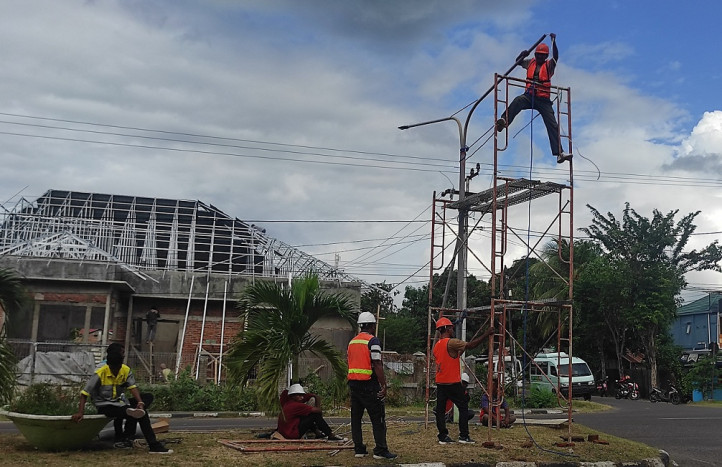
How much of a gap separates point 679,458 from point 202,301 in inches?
825

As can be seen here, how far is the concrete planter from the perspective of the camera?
28.2ft

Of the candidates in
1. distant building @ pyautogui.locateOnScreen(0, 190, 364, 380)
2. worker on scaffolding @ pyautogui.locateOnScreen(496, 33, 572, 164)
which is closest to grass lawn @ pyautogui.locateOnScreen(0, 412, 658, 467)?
worker on scaffolding @ pyautogui.locateOnScreen(496, 33, 572, 164)

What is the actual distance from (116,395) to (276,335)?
326cm

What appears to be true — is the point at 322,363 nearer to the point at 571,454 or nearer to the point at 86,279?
the point at 86,279

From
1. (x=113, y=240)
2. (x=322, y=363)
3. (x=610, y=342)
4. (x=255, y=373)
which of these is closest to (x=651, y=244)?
(x=610, y=342)

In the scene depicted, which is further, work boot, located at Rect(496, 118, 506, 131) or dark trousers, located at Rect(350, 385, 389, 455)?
work boot, located at Rect(496, 118, 506, 131)

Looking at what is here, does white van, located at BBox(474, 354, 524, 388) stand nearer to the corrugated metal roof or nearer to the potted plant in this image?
the potted plant

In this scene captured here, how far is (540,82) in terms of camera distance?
457 inches

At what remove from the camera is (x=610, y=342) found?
39656 mm

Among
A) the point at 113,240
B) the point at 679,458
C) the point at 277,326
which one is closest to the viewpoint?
the point at 679,458

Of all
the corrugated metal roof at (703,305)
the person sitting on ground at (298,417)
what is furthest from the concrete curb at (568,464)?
the corrugated metal roof at (703,305)

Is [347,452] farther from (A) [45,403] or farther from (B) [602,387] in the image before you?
(B) [602,387]

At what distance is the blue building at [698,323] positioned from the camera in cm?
4375

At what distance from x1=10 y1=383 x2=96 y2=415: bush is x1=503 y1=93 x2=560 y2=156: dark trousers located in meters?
7.65
